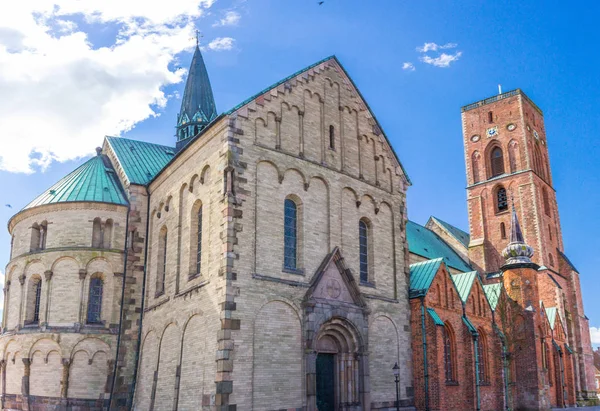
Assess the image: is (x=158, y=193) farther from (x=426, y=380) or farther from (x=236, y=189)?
(x=426, y=380)

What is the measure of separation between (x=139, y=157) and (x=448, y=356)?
866 inches

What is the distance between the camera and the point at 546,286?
189 ft

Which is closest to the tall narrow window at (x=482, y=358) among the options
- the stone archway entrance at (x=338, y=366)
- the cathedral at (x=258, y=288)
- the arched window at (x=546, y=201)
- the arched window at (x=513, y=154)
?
the cathedral at (x=258, y=288)

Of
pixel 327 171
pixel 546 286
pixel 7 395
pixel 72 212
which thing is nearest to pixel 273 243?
pixel 327 171

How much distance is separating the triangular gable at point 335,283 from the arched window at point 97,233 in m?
13.0

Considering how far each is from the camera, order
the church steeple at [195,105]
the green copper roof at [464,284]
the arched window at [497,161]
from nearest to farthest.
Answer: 1. the green copper roof at [464,284]
2. the church steeple at [195,105]
3. the arched window at [497,161]

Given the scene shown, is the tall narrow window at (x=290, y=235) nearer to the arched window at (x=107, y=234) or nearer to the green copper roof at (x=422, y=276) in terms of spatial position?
the green copper roof at (x=422, y=276)

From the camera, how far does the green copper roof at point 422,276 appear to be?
1275 inches

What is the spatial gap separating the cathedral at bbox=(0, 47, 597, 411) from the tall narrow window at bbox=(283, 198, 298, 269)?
7cm

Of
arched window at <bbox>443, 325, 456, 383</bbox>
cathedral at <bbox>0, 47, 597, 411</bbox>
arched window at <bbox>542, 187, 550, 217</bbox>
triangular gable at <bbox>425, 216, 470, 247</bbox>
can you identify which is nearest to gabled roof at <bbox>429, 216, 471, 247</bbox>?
triangular gable at <bbox>425, 216, 470, 247</bbox>

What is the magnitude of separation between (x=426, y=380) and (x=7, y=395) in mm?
21894

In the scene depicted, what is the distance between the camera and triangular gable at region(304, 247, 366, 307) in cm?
2773

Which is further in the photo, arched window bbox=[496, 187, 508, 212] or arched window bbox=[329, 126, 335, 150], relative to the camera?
arched window bbox=[496, 187, 508, 212]

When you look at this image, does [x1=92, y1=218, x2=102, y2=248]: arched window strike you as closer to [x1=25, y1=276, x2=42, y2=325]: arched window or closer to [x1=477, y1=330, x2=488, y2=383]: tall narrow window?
[x1=25, y1=276, x2=42, y2=325]: arched window
